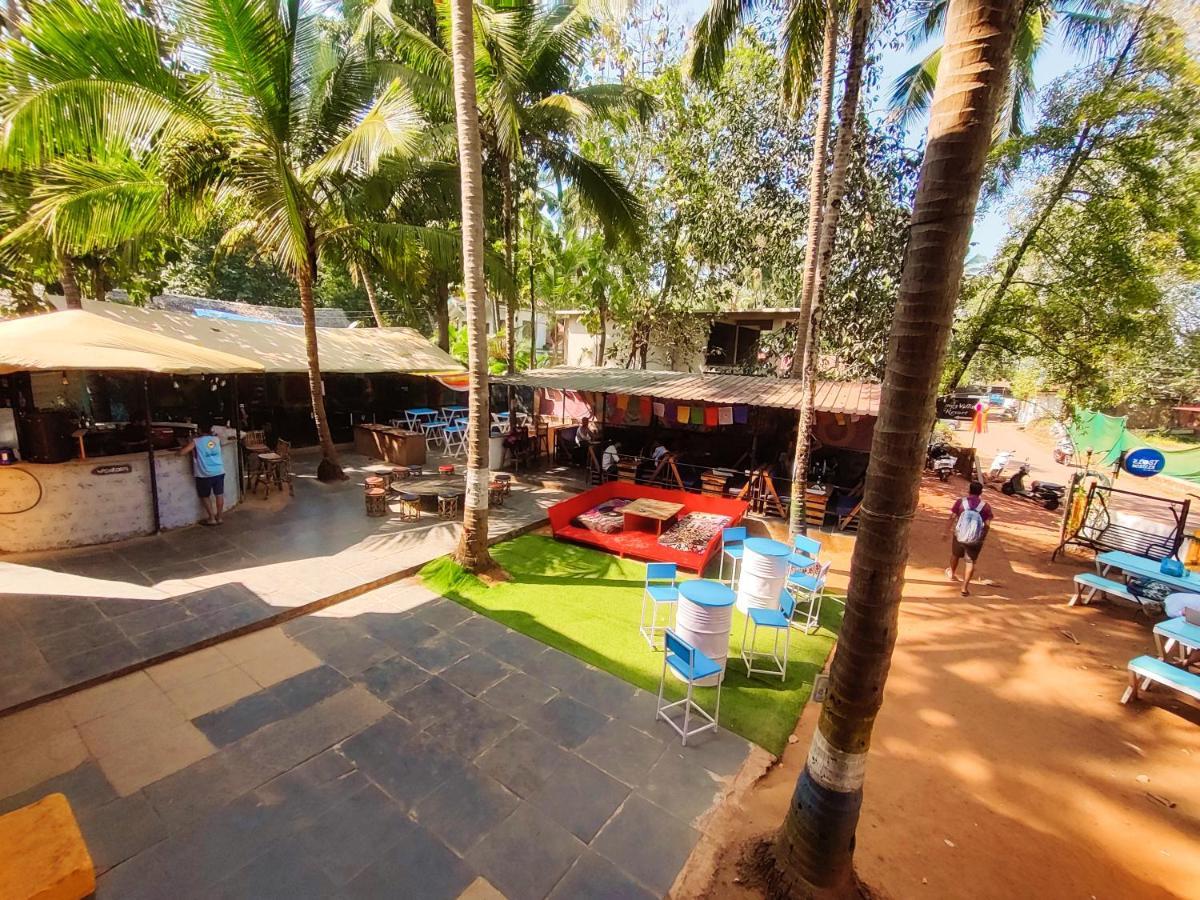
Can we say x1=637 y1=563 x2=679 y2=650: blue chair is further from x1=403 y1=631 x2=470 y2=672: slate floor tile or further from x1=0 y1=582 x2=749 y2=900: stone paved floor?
x1=403 y1=631 x2=470 y2=672: slate floor tile

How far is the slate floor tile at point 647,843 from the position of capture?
367cm

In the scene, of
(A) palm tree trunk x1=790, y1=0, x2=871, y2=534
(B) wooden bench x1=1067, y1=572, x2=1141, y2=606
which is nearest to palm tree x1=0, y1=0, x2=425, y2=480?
(A) palm tree trunk x1=790, y1=0, x2=871, y2=534

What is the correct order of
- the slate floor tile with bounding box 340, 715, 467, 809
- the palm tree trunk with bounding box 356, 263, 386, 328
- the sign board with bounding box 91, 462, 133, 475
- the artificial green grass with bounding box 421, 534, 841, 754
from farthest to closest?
the palm tree trunk with bounding box 356, 263, 386, 328 → the sign board with bounding box 91, 462, 133, 475 → the artificial green grass with bounding box 421, 534, 841, 754 → the slate floor tile with bounding box 340, 715, 467, 809

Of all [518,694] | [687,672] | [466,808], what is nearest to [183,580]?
[518,694]

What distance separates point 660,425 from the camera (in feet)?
50.9

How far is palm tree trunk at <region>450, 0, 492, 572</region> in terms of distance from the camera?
22.6 feet

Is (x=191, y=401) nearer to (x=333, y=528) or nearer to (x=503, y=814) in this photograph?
(x=333, y=528)

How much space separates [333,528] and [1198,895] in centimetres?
1153

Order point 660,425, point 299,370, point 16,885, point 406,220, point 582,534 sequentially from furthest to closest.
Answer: point 660,425, point 406,220, point 299,370, point 582,534, point 16,885

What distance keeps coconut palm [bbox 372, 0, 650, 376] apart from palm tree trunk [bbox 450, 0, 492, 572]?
4002mm

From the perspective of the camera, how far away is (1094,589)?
30.2 ft

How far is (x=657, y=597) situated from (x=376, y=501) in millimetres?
6717

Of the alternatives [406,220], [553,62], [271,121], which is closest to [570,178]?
[553,62]

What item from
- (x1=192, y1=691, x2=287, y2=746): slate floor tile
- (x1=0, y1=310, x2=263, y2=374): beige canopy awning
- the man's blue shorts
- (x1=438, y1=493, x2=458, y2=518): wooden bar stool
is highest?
(x1=0, y1=310, x2=263, y2=374): beige canopy awning
